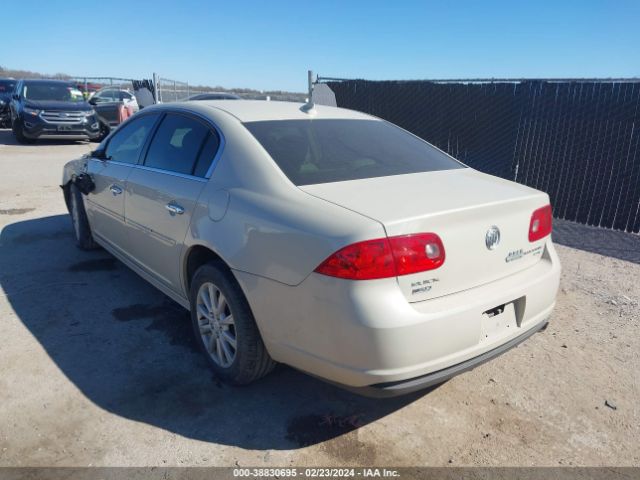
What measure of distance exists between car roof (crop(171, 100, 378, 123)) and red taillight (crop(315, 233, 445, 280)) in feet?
4.61

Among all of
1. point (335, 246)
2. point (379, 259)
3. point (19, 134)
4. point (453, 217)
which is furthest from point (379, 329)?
point (19, 134)

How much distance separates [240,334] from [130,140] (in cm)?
231

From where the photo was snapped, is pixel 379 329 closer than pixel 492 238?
Yes

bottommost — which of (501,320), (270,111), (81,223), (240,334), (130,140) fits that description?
(81,223)

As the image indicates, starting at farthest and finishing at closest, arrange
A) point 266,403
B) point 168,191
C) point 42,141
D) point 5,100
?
point 5,100
point 42,141
point 168,191
point 266,403

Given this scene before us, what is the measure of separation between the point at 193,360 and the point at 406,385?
1.63m

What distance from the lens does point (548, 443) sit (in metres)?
2.65

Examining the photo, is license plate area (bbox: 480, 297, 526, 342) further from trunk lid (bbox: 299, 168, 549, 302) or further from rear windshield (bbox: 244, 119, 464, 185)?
rear windshield (bbox: 244, 119, 464, 185)

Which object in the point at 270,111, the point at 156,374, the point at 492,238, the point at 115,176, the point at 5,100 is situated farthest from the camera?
the point at 5,100

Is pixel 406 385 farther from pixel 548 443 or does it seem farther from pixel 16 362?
pixel 16 362

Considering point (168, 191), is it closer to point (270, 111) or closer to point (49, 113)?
point (270, 111)

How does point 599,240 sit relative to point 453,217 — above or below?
below

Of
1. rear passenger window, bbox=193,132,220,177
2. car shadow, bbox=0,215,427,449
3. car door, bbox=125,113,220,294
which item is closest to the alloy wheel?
car shadow, bbox=0,215,427,449

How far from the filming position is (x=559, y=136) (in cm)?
740
